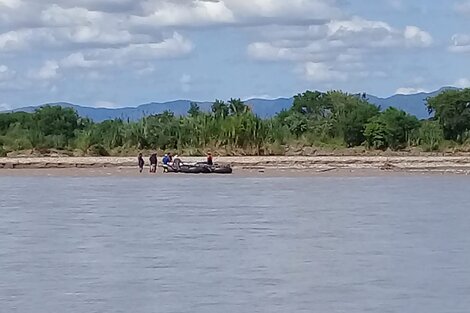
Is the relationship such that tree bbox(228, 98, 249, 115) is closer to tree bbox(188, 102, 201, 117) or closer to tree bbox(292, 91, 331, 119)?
tree bbox(188, 102, 201, 117)

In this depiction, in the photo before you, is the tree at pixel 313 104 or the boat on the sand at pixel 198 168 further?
the tree at pixel 313 104

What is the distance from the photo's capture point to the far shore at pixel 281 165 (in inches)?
1618

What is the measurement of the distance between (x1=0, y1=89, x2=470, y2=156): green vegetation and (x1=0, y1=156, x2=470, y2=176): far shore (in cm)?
173

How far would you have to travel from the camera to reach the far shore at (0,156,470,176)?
4109 cm

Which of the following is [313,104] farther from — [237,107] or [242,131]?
[242,131]

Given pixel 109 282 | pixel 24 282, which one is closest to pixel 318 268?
pixel 109 282

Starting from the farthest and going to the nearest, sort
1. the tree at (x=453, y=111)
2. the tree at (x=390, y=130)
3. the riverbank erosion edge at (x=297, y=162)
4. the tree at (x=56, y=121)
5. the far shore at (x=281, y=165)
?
the tree at (x=56, y=121) < the tree at (x=453, y=111) < the tree at (x=390, y=130) < the riverbank erosion edge at (x=297, y=162) < the far shore at (x=281, y=165)

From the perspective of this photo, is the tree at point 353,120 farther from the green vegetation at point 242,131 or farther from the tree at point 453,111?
the tree at point 453,111

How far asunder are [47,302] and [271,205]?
14.4m

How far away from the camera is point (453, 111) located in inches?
2105

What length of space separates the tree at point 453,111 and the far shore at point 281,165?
6.00m

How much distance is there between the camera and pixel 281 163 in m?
43.5

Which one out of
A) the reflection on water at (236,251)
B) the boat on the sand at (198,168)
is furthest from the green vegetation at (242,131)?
the reflection on water at (236,251)

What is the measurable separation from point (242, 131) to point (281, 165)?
442 centimetres
